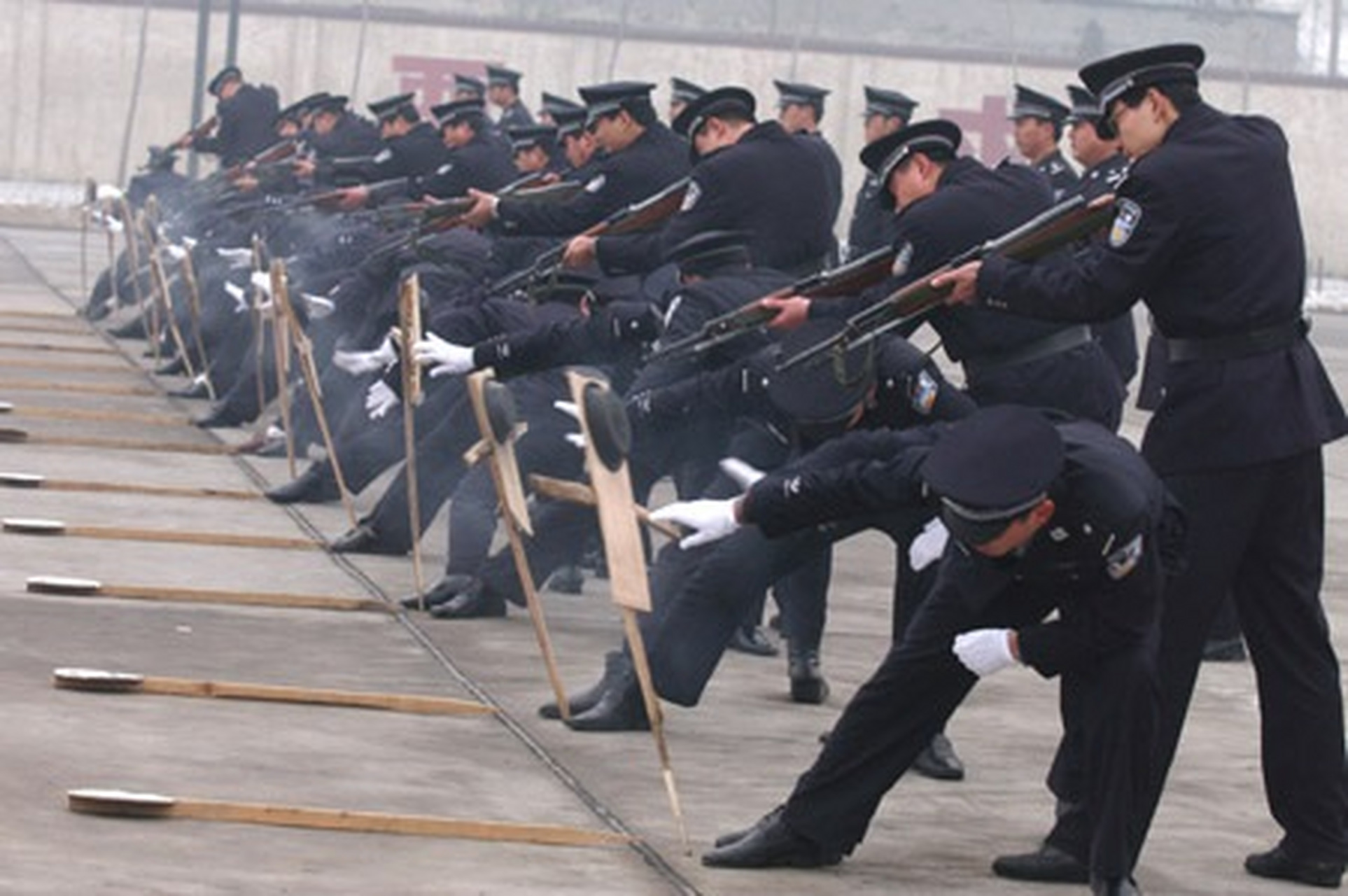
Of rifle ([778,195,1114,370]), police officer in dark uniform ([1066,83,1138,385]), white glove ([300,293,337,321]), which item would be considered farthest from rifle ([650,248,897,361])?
white glove ([300,293,337,321])

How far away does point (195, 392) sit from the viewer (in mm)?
19250

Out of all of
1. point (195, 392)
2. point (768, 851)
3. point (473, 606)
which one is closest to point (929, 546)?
point (768, 851)

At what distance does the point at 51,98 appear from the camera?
5062 centimetres

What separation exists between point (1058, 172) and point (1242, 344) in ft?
21.9

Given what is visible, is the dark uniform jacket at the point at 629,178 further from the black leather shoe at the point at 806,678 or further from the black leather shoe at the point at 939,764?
the black leather shoe at the point at 939,764

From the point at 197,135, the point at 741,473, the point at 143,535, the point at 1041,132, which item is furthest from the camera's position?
the point at 197,135

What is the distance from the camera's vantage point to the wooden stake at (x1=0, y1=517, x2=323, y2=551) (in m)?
12.7

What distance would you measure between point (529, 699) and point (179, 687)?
1.05 metres

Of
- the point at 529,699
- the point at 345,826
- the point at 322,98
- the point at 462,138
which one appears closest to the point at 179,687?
the point at 529,699

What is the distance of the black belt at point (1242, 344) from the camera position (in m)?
7.66

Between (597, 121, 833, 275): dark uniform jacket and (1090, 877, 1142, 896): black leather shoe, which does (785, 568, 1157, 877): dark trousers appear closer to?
(1090, 877, 1142, 896): black leather shoe

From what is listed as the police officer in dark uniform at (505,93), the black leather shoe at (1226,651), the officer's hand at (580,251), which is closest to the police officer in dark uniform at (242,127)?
the police officer in dark uniform at (505,93)

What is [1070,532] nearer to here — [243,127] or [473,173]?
[473,173]

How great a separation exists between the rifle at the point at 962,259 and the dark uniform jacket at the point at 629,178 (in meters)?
4.10
